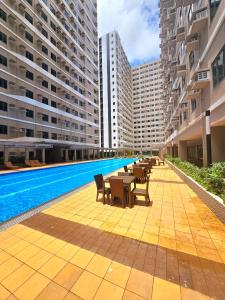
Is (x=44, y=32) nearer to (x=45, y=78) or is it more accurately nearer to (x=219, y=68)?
(x=45, y=78)

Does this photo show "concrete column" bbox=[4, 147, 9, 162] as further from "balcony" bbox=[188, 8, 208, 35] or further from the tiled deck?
"balcony" bbox=[188, 8, 208, 35]

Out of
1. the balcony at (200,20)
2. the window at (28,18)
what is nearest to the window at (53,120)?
the window at (28,18)

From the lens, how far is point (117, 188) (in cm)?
646

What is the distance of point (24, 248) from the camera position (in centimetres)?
383

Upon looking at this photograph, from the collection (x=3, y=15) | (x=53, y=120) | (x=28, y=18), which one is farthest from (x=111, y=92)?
(x=3, y=15)

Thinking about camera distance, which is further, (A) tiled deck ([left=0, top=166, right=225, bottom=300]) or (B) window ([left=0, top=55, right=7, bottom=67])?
(B) window ([left=0, top=55, right=7, bottom=67])

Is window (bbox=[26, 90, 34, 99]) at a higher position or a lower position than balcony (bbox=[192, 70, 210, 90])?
higher

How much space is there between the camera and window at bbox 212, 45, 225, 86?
7.78 m

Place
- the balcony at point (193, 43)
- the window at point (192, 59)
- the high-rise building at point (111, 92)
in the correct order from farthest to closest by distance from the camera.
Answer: the high-rise building at point (111, 92)
the window at point (192, 59)
the balcony at point (193, 43)

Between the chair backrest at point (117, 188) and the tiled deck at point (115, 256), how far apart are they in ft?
2.17

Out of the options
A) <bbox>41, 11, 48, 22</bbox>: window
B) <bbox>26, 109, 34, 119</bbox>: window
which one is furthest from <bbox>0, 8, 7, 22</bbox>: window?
<bbox>26, 109, 34, 119</bbox>: window

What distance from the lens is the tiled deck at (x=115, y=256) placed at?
8.72 feet

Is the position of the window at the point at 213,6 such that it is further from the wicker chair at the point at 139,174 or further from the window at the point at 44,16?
the window at the point at 44,16

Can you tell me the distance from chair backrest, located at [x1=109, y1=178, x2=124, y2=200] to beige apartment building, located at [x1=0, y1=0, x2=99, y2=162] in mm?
20335
